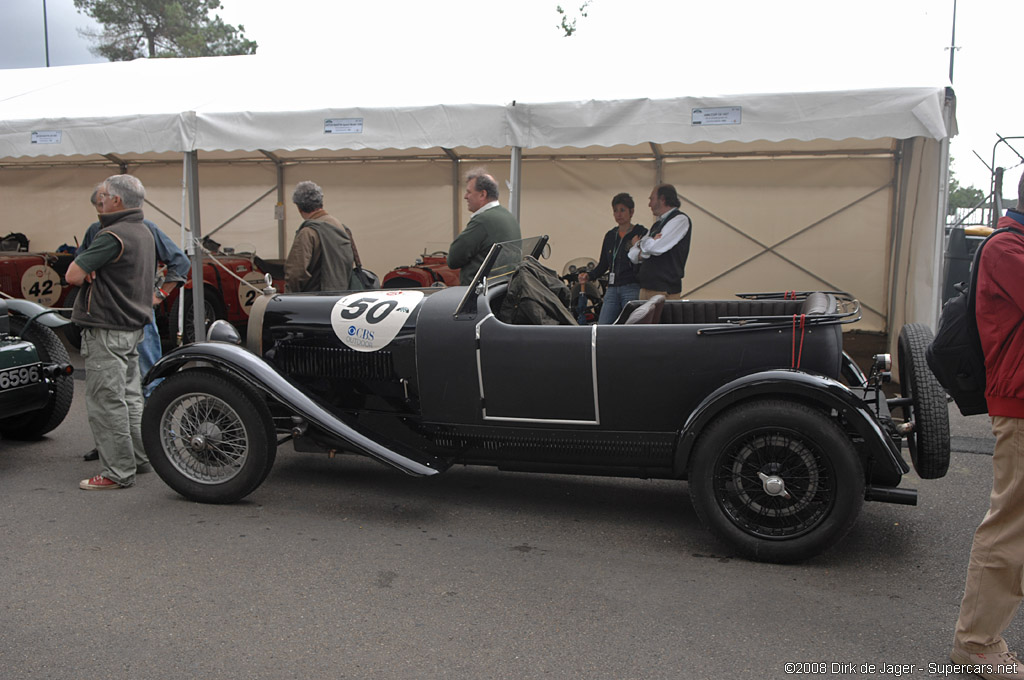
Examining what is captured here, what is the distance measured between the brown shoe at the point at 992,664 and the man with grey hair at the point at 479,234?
3411 mm

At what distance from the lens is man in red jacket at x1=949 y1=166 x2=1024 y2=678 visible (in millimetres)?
2475

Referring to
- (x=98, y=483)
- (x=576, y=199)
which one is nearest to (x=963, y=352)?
(x=98, y=483)

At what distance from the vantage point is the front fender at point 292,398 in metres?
4.01

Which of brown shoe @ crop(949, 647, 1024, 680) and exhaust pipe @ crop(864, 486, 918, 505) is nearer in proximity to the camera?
brown shoe @ crop(949, 647, 1024, 680)

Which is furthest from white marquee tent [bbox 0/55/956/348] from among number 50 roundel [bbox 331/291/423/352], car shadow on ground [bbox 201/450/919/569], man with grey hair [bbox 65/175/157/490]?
car shadow on ground [bbox 201/450/919/569]

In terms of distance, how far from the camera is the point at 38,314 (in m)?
5.53

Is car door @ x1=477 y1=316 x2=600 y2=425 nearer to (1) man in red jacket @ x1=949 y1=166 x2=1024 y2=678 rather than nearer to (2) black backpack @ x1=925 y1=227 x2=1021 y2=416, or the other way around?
(2) black backpack @ x1=925 y1=227 x2=1021 y2=416

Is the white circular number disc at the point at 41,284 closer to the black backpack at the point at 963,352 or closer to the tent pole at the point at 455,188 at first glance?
the tent pole at the point at 455,188

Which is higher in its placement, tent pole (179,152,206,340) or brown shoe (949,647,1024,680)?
tent pole (179,152,206,340)

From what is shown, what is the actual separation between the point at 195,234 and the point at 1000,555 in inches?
289

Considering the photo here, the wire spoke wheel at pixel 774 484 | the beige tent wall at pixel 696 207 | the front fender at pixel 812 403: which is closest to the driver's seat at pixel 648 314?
the front fender at pixel 812 403

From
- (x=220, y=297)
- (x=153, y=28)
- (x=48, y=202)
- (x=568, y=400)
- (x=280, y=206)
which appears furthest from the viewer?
(x=153, y=28)

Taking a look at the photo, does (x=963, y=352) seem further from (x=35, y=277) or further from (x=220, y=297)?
(x=35, y=277)

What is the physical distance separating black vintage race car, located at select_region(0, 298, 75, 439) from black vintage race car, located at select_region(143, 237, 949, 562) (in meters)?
1.20
